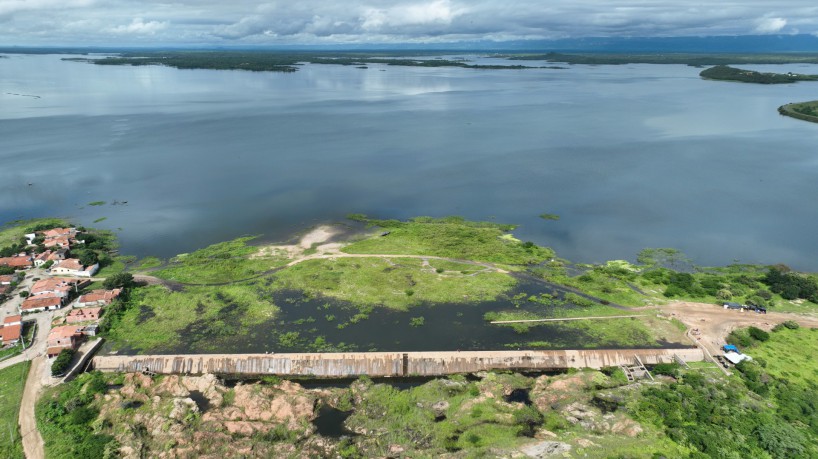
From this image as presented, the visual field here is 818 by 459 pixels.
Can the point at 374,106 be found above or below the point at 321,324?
above

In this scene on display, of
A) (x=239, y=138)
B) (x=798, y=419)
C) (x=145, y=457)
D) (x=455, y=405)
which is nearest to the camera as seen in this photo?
(x=145, y=457)

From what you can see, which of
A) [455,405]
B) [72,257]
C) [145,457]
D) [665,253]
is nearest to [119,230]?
[72,257]

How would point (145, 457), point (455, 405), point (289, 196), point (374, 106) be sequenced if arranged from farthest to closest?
point (374, 106), point (289, 196), point (455, 405), point (145, 457)

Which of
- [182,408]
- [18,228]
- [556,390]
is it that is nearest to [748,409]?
[556,390]

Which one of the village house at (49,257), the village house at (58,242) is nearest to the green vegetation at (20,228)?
the village house at (58,242)

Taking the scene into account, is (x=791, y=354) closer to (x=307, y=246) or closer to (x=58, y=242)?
(x=307, y=246)

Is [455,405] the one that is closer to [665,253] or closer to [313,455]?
[313,455]
